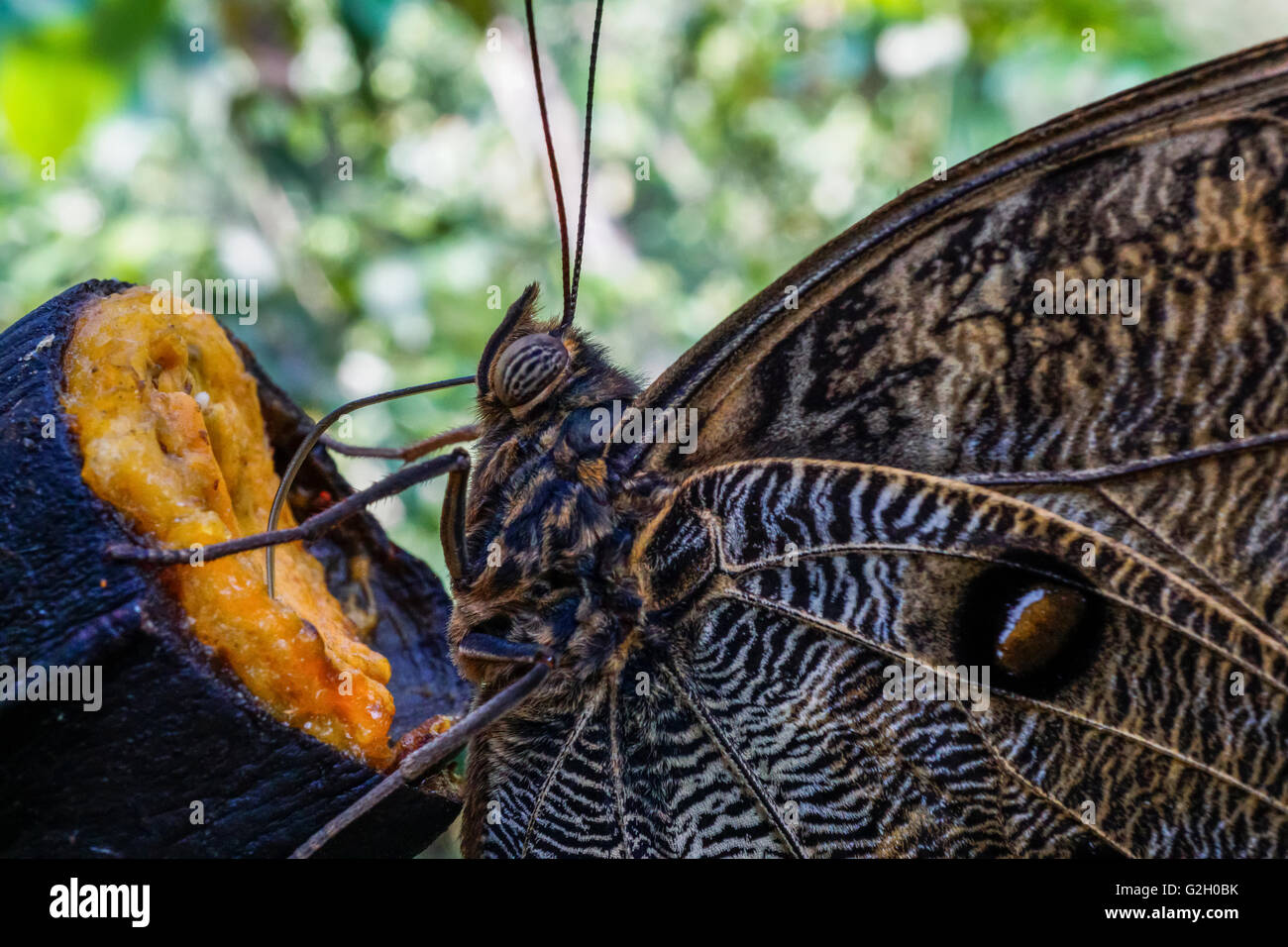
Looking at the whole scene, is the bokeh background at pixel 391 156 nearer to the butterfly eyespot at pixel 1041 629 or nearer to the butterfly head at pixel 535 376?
the butterfly head at pixel 535 376

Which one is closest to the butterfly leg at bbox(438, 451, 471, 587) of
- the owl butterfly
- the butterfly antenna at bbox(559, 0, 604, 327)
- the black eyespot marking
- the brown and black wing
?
the owl butterfly

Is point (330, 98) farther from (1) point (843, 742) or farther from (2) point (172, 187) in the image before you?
(1) point (843, 742)

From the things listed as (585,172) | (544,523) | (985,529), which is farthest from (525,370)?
(985,529)

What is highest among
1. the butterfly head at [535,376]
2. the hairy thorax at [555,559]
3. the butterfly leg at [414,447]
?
the butterfly head at [535,376]

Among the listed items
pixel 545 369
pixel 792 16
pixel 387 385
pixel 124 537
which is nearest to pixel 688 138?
pixel 792 16

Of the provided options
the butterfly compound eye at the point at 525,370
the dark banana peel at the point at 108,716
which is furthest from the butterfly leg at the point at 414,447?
the dark banana peel at the point at 108,716

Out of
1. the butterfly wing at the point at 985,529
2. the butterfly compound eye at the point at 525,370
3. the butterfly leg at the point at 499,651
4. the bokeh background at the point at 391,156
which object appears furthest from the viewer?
the bokeh background at the point at 391,156

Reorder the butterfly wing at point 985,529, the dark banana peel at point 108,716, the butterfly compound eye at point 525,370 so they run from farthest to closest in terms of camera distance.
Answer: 1. the butterfly compound eye at point 525,370
2. the butterfly wing at point 985,529
3. the dark banana peel at point 108,716
